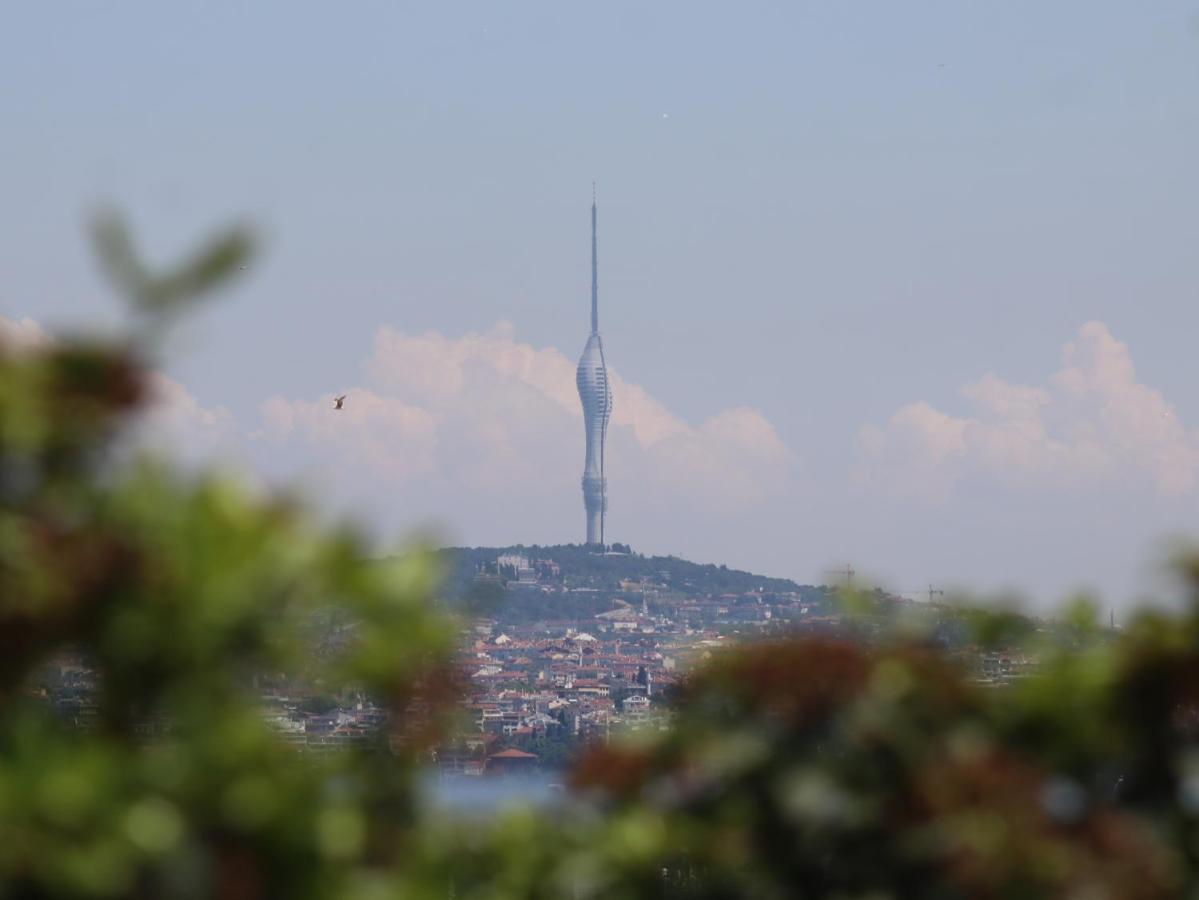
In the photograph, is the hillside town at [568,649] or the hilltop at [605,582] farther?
the hilltop at [605,582]

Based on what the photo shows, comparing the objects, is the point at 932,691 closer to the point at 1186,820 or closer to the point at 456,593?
the point at 1186,820

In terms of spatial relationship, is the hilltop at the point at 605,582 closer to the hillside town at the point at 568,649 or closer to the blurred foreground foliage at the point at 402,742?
the hillside town at the point at 568,649

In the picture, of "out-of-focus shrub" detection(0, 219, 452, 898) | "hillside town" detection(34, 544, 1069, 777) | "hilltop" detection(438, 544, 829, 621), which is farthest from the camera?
"hilltop" detection(438, 544, 829, 621)

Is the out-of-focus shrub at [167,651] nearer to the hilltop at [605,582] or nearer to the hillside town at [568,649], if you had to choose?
the hillside town at [568,649]

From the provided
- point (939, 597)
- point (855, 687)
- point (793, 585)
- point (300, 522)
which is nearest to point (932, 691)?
point (855, 687)

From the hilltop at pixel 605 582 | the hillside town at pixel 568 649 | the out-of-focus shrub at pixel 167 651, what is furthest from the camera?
the hilltop at pixel 605 582

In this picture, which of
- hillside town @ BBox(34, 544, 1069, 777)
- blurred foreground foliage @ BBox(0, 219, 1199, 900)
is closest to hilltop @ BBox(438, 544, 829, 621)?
hillside town @ BBox(34, 544, 1069, 777)

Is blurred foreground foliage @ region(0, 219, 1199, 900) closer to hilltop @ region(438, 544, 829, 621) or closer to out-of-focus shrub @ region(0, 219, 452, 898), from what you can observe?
out-of-focus shrub @ region(0, 219, 452, 898)

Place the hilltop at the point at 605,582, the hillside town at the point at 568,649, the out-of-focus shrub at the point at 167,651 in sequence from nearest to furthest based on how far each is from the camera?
the out-of-focus shrub at the point at 167,651 → the hillside town at the point at 568,649 → the hilltop at the point at 605,582

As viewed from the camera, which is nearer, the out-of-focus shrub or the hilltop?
the out-of-focus shrub

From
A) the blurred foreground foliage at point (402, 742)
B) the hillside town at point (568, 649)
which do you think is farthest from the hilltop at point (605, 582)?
the blurred foreground foliage at point (402, 742)

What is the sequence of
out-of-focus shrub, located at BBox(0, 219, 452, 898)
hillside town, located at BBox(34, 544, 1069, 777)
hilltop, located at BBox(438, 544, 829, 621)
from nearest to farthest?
out-of-focus shrub, located at BBox(0, 219, 452, 898) → hillside town, located at BBox(34, 544, 1069, 777) → hilltop, located at BBox(438, 544, 829, 621)
